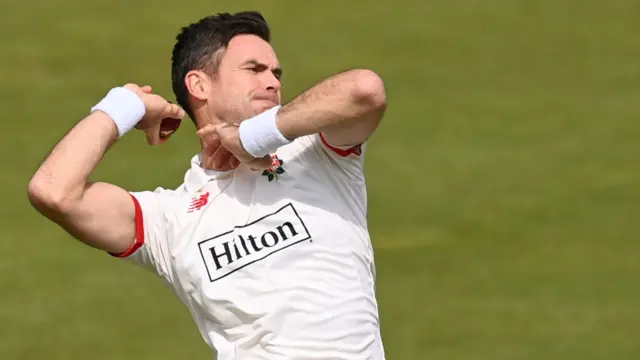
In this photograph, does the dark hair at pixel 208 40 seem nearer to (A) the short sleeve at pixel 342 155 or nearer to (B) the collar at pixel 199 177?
(B) the collar at pixel 199 177

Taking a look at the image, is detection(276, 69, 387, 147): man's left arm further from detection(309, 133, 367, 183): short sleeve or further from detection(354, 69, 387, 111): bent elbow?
detection(309, 133, 367, 183): short sleeve

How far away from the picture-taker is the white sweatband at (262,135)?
6.79m

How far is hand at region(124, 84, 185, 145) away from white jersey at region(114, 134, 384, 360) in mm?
383

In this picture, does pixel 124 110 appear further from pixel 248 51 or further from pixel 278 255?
pixel 278 255

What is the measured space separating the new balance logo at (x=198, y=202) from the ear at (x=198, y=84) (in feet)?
1.83

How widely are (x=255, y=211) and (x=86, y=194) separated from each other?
2.57 ft

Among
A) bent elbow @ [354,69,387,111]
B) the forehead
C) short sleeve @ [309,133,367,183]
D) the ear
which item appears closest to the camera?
bent elbow @ [354,69,387,111]

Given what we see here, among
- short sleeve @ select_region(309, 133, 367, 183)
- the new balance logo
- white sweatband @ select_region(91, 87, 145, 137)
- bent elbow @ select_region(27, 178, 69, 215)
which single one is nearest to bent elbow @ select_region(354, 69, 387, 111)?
short sleeve @ select_region(309, 133, 367, 183)

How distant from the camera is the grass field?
459 inches

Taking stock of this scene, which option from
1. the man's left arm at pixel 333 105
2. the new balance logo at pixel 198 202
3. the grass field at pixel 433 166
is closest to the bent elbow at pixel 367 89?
the man's left arm at pixel 333 105

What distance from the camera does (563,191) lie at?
13820mm

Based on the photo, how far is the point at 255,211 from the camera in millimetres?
7156

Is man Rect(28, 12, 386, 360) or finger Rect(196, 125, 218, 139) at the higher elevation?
finger Rect(196, 125, 218, 139)

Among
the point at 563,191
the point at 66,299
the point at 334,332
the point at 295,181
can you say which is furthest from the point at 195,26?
the point at 563,191
